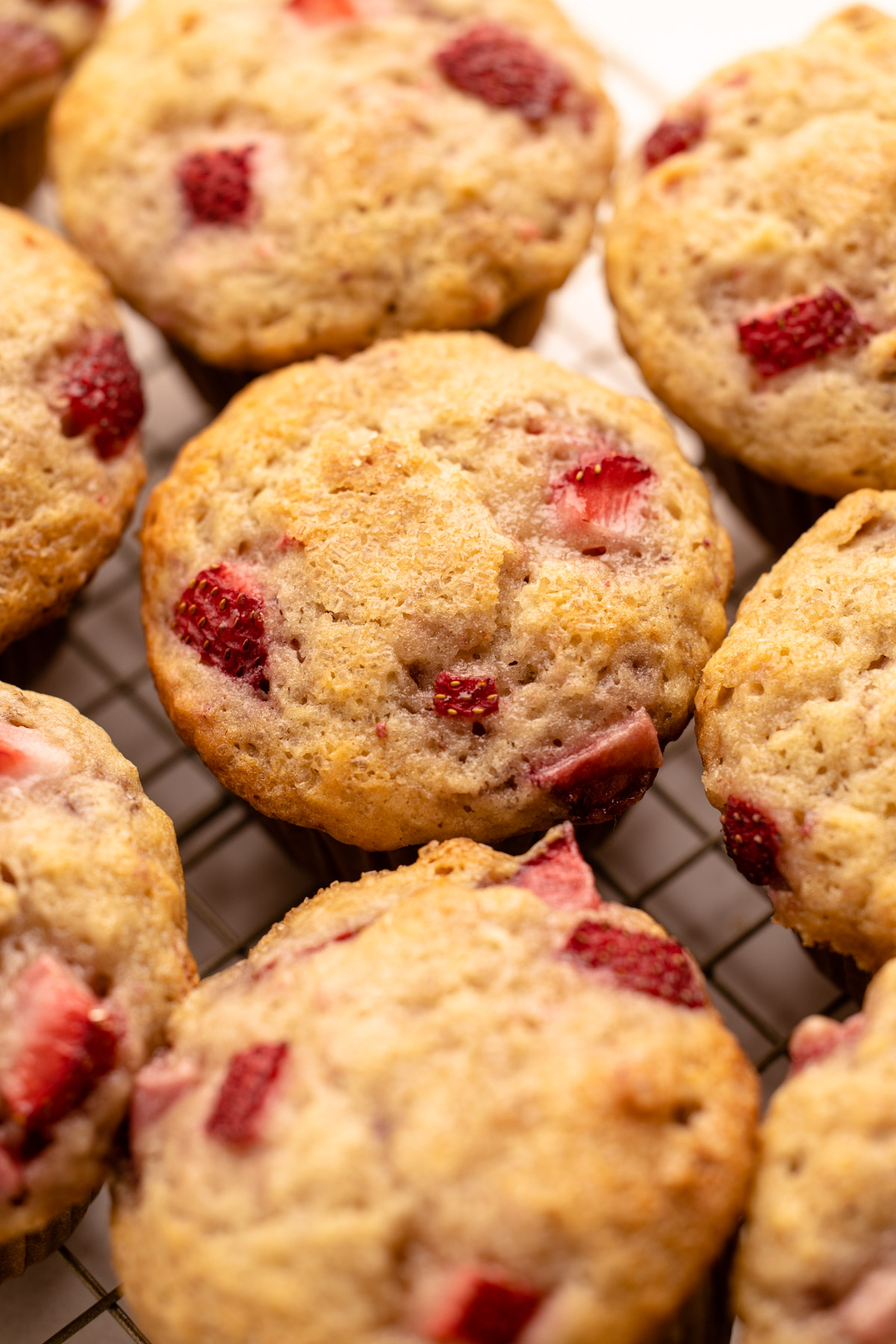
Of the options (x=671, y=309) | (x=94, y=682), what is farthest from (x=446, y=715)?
(x=94, y=682)

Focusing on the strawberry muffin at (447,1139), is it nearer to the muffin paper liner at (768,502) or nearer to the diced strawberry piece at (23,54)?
the muffin paper liner at (768,502)

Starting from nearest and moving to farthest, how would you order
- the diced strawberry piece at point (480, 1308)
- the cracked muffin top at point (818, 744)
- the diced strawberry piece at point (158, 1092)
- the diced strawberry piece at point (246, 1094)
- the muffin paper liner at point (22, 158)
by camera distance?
1. the diced strawberry piece at point (480, 1308)
2. the diced strawberry piece at point (246, 1094)
3. the diced strawberry piece at point (158, 1092)
4. the cracked muffin top at point (818, 744)
5. the muffin paper liner at point (22, 158)

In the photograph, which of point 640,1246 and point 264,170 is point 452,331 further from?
point 640,1246

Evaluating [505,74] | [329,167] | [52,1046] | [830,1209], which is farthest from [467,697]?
[505,74]

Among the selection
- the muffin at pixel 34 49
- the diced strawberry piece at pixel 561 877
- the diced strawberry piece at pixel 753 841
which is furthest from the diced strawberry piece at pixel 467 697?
the muffin at pixel 34 49

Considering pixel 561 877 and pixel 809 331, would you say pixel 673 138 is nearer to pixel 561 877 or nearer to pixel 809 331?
pixel 809 331

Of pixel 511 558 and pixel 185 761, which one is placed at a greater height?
pixel 511 558
